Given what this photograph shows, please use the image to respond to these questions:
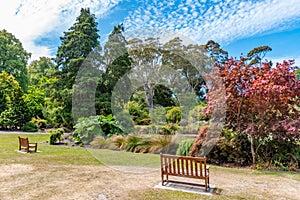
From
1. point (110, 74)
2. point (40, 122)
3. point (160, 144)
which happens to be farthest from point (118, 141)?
point (40, 122)

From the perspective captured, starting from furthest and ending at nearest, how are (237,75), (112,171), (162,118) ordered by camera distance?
(162,118), (237,75), (112,171)

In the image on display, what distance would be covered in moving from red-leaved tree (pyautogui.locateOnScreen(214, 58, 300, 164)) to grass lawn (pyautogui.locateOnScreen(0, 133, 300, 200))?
1.05m

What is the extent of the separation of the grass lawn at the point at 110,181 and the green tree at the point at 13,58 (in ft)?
74.8

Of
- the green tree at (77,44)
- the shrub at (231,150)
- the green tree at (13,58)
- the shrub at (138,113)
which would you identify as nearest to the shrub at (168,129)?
the shrub at (138,113)

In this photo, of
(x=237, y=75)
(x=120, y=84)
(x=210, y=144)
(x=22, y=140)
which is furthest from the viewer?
(x=120, y=84)

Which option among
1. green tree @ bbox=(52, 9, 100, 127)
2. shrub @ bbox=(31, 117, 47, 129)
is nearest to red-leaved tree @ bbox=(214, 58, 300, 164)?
green tree @ bbox=(52, 9, 100, 127)

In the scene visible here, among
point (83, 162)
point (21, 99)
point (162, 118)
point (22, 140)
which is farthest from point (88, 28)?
point (83, 162)

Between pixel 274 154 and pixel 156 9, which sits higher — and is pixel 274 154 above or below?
below

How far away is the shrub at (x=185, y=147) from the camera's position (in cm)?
690

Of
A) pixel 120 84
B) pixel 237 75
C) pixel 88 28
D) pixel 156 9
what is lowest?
pixel 237 75

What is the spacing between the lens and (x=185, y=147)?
7.00 m

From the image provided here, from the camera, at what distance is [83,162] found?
6.59 metres

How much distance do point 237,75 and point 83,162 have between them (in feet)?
16.4

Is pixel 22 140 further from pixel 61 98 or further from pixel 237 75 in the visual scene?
pixel 61 98
